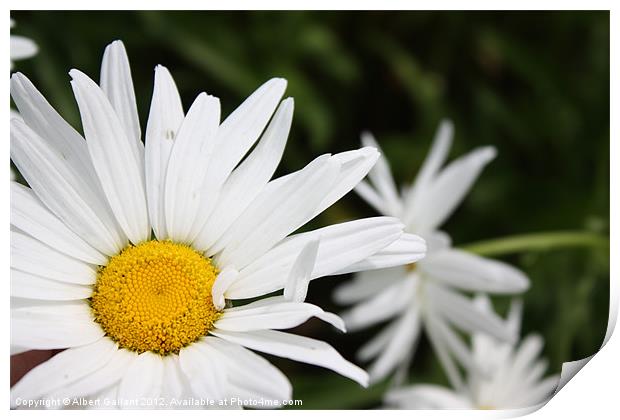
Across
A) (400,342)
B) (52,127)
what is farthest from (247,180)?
(400,342)

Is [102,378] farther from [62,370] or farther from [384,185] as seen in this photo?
[384,185]

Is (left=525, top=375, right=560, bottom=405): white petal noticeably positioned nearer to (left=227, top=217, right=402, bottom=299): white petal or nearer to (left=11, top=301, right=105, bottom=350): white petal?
(left=227, top=217, right=402, bottom=299): white petal

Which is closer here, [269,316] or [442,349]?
[269,316]

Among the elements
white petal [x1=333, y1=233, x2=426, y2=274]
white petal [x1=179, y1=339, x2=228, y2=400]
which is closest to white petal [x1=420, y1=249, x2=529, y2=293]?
white petal [x1=333, y1=233, x2=426, y2=274]

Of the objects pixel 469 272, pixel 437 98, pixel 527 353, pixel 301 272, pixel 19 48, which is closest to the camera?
pixel 301 272

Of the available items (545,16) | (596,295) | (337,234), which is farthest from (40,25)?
(596,295)
